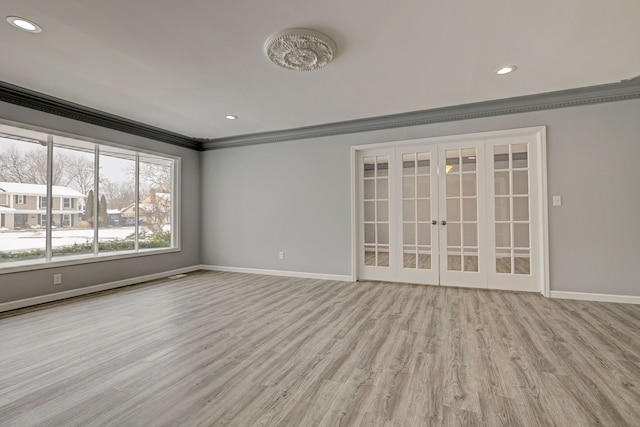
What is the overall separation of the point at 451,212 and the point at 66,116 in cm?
563

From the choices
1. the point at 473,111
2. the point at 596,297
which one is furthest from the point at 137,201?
the point at 596,297

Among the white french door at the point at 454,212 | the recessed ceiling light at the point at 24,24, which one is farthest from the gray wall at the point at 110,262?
the white french door at the point at 454,212

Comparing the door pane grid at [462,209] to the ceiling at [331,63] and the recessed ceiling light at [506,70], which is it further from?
the recessed ceiling light at [506,70]

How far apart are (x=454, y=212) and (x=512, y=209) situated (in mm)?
746

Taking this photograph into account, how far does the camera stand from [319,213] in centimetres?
513

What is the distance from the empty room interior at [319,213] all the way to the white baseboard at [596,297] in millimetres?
25

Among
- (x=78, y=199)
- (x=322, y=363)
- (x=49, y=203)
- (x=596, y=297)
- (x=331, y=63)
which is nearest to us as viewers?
(x=322, y=363)

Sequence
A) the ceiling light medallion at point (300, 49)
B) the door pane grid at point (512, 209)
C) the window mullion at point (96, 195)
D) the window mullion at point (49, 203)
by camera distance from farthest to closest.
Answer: the window mullion at point (96, 195), the door pane grid at point (512, 209), the window mullion at point (49, 203), the ceiling light medallion at point (300, 49)

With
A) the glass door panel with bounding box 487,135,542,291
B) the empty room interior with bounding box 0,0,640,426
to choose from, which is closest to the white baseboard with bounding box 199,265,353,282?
the empty room interior with bounding box 0,0,640,426

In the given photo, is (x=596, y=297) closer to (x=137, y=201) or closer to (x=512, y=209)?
(x=512, y=209)

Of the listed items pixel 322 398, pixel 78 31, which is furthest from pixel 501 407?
pixel 78 31

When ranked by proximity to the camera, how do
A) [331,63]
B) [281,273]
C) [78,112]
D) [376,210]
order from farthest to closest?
[281,273] < [376,210] < [78,112] < [331,63]

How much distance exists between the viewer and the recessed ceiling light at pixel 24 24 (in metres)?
2.22

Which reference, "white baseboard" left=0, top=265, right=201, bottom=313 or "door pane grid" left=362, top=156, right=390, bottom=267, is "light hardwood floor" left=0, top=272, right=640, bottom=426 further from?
"door pane grid" left=362, top=156, right=390, bottom=267
